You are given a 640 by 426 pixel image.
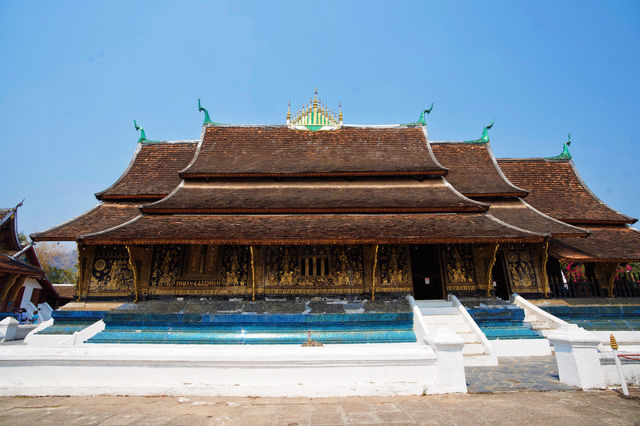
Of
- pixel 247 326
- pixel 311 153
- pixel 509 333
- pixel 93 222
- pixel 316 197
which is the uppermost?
pixel 311 153

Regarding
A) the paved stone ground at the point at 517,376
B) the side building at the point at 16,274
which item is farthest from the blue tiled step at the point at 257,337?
the side building at the point at 16,274

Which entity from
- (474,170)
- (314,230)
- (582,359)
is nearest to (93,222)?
(314,230)

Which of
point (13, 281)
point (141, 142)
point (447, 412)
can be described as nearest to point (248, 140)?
point (141, 142)

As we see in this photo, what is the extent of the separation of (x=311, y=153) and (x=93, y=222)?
24.5ft

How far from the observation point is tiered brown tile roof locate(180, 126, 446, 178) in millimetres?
11383

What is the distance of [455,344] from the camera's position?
15.3ft

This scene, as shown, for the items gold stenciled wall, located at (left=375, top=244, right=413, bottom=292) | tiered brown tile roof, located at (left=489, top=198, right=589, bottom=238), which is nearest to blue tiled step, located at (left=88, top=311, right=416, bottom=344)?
gold stenciled wall, located at (left=375, top=244, right=413, bottom=292)

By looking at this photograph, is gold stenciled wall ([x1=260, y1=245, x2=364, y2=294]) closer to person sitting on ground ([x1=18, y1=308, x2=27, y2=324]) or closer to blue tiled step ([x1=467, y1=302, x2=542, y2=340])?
blue tiled step ([x1=467, y1=302, x2=542, y2=340])

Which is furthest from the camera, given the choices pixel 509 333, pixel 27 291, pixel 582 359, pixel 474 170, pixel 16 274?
pixel 27 291

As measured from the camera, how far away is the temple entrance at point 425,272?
1091 centimetres

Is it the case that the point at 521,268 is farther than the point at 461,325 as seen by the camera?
Yes

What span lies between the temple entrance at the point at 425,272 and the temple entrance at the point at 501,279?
176 cm

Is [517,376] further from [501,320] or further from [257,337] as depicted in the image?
[257,337]

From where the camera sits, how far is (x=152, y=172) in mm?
12812
